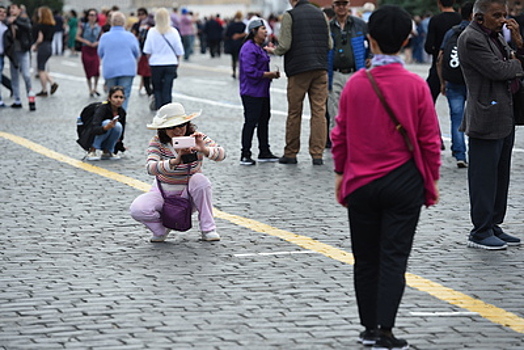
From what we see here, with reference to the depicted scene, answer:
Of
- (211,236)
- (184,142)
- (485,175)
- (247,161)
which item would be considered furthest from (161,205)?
(247,161)

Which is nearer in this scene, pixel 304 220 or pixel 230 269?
pixel 230 269

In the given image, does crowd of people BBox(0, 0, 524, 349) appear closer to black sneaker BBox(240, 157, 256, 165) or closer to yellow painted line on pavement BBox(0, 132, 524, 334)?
black sneaker BBox(240, 157, 256, 165)

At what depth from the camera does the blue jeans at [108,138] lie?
13188mm

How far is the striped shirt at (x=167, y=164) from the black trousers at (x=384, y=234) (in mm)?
2824

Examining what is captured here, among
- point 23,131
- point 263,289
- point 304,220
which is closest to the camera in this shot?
point 263,289

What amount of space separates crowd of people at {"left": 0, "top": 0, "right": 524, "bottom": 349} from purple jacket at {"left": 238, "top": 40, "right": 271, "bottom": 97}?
14 millimetres

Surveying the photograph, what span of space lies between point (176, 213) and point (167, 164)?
364mm

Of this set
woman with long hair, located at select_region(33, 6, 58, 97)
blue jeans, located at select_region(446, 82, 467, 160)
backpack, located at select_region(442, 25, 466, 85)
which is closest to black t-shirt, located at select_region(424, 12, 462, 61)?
blue jeans, located at select_region(446, 82, 467, 160)

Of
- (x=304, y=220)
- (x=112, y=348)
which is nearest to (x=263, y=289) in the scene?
(x=112, y=348)

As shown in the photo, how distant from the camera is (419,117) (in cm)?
551

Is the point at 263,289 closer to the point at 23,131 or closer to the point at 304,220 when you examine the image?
the point at 304,220

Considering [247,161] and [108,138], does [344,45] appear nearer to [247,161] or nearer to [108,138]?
[247,161]

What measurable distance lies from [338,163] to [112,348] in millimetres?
1437

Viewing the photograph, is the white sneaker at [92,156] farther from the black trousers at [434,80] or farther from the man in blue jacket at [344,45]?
the black trousers at [434,80]
